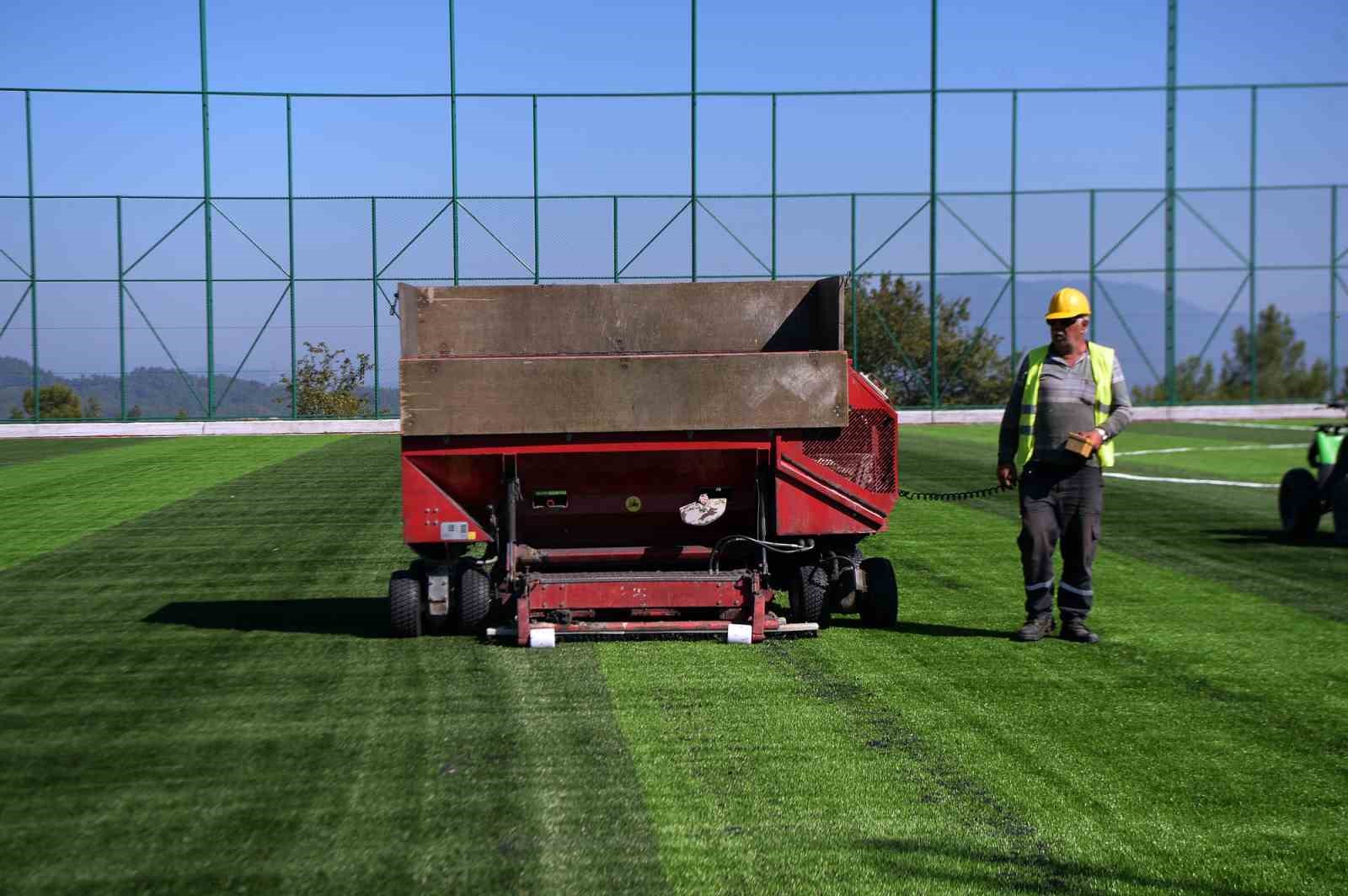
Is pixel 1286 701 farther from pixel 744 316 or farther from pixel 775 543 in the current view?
pixel 744 316

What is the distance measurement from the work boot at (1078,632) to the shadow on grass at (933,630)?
356 mm

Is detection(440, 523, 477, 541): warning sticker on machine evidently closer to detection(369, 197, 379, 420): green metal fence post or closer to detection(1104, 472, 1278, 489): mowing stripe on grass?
detection(1104, 472, 1278, 489): mowing stripe on grass

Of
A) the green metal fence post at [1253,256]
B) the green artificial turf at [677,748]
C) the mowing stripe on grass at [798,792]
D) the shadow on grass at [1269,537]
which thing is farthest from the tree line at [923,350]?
the mowing stripe on grass at [798,792]

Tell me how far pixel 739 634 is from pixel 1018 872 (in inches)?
157

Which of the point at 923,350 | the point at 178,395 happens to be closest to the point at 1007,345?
the point at 923,350

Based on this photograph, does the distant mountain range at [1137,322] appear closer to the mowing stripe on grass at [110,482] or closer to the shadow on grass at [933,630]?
the mowing stripe on grass at [110,482]

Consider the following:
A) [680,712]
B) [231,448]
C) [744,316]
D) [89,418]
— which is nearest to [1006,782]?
[680,712]

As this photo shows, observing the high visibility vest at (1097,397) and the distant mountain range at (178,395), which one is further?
the distant mountain range at (178,395)

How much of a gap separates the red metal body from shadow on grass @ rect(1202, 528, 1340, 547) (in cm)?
597

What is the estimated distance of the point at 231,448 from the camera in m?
28.8

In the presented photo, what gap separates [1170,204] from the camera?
4038cm

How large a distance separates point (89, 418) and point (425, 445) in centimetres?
2965

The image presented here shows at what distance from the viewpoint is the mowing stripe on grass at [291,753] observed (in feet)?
17.3

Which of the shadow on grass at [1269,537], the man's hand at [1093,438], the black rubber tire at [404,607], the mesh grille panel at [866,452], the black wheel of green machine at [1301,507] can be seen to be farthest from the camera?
Answer: the black wheel of green machine at [1301,507]
